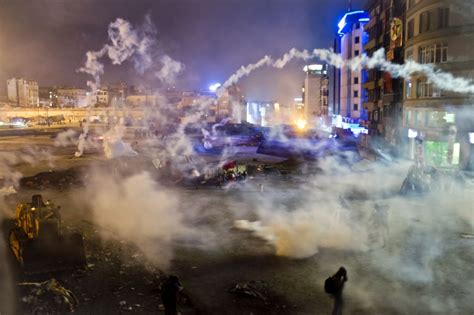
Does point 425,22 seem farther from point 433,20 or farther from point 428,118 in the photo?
point 428,118

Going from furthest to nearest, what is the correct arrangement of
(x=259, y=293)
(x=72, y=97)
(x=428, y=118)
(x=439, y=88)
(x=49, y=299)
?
(x=72, y=97) < (x=428, y=118) < (x=439, y=88) < (x=259, y=293) < (x=49, y=299)

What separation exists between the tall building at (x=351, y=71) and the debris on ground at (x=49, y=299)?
240ft

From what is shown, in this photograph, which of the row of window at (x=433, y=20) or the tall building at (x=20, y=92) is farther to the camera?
the tall building at (x=20, y=92)

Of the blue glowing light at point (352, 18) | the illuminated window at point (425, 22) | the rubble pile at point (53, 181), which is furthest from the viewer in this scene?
the blue glowing light at point (352, 18)

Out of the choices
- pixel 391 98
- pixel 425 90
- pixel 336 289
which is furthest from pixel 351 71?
pixel 336 289

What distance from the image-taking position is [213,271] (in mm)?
11883

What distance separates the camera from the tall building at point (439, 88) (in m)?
31.9

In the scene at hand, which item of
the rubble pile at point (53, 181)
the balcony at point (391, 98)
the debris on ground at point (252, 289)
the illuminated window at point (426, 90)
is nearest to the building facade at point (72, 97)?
the balcony at point (391, 98)

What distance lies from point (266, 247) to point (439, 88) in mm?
26546

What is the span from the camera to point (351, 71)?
272 feet

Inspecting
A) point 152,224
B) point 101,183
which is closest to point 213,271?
point 152,224

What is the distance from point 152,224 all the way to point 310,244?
6212 millimetres

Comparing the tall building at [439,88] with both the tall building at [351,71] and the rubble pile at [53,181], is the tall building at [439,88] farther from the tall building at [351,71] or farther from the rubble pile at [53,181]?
the tall building at [351,71]

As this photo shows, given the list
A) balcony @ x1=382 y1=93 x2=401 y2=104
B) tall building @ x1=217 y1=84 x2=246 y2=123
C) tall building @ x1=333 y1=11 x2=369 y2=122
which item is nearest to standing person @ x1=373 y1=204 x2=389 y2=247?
balcony @ x1=382 y1=93 x2=401 y2=104
